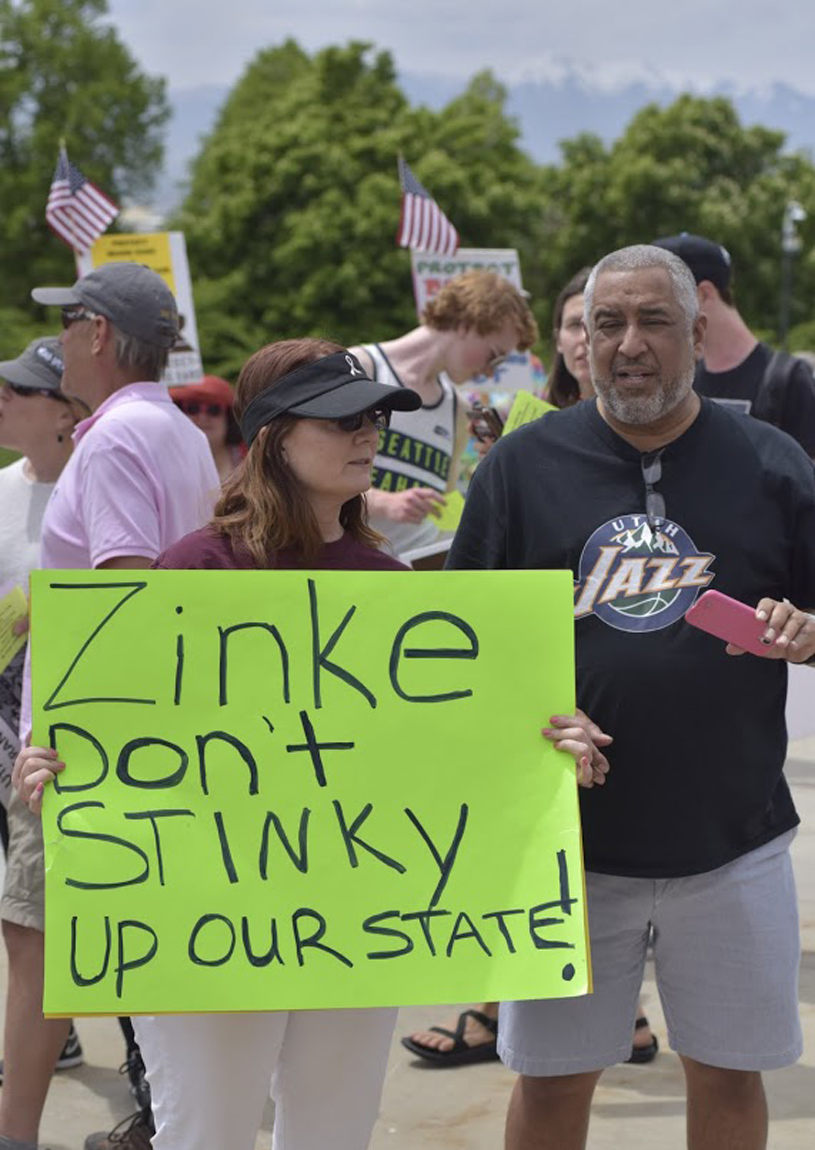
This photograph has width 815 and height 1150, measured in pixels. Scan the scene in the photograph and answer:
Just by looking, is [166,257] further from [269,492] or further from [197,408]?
[269,492]

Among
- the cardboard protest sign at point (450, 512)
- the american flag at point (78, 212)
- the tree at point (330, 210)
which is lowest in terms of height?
the cardboard protest sign at point (450, 512)

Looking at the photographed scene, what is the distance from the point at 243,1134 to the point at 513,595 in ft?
3.13

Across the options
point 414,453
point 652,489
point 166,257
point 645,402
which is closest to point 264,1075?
point 652,489

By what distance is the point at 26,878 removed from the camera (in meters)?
3.75

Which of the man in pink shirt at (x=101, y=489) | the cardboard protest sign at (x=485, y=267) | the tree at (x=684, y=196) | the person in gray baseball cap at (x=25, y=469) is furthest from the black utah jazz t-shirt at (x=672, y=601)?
the tree at (x=684, y=196)

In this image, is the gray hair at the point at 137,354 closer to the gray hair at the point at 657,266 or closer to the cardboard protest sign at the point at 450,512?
the gray hair at the point at 657,266

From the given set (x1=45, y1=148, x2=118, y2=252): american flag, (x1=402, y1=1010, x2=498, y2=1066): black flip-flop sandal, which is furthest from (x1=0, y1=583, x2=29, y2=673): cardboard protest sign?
(x1=45, y1=148, x2=118, y2=252): american flag

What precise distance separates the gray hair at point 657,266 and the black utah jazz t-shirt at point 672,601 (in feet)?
0.65

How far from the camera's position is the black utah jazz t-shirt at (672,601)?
2.95 meters

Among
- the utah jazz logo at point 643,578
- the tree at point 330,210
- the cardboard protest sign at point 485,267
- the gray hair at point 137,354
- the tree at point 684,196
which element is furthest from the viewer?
the tree at point 684,196

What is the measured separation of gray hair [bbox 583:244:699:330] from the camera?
301 cm

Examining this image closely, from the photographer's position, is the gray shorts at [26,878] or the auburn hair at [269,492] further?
the gray shorts at [26,878]

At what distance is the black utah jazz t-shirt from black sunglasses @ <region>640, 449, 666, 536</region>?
11 mm

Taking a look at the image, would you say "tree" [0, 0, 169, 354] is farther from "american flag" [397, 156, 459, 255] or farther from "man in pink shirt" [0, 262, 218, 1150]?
"man in pink shirt" [0, 262, 218, 1150]
